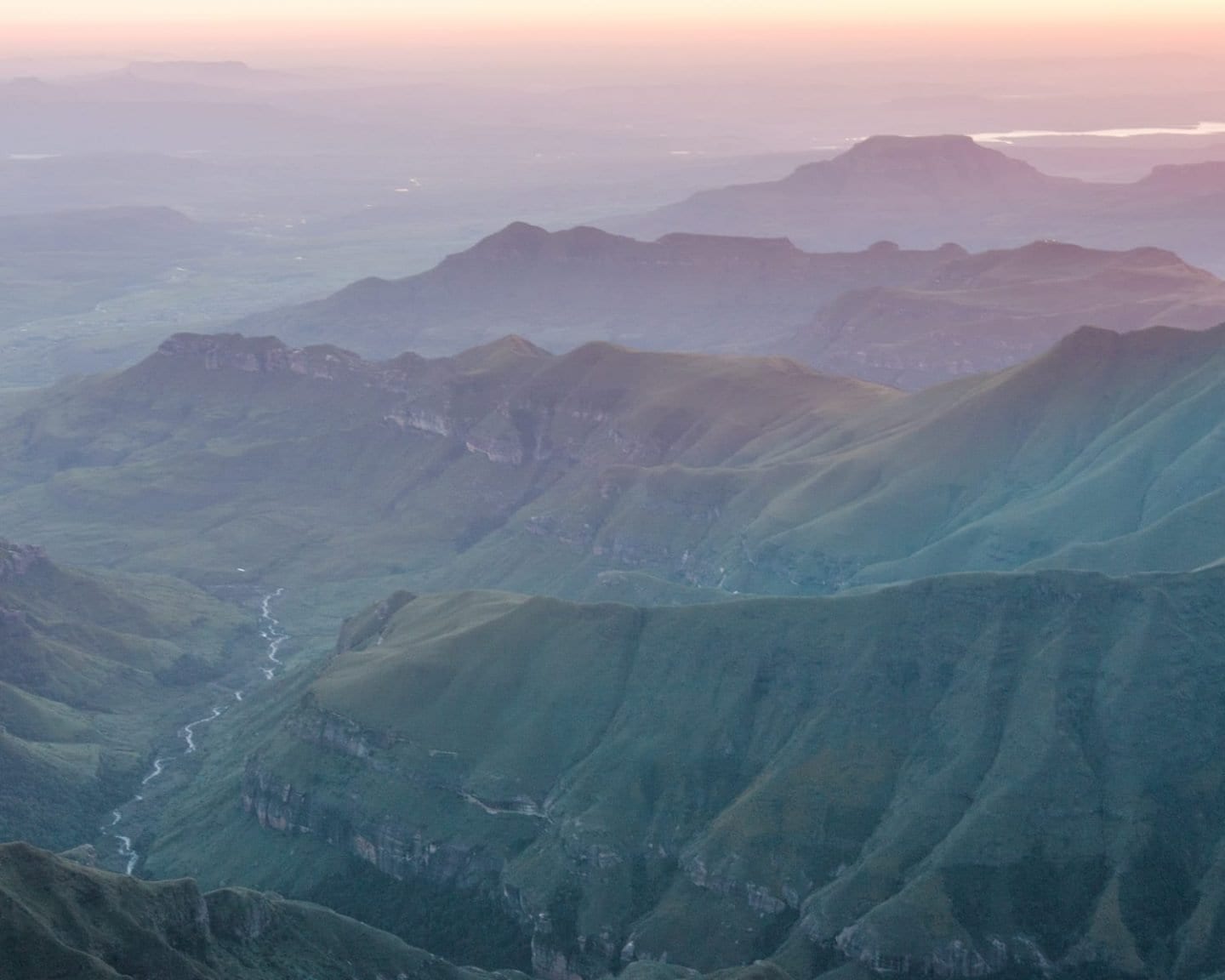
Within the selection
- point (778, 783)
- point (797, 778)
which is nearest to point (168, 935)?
point (778, 783)

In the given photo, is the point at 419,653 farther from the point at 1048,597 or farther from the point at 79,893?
the point at 79,893

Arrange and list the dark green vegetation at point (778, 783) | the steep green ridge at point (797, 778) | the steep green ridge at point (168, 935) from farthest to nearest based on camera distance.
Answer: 1. the dark green vegetation at point (778, 783)
2. the steep green ridge at point (797, 778)
3. the steep green ridge at point (168, 935)

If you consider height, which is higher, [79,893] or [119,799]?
[79,893]

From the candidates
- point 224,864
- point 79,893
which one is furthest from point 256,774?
point 79,893

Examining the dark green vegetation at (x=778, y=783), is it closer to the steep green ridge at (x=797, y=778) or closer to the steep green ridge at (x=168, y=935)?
the steep green ridge at (x=797, y=778)

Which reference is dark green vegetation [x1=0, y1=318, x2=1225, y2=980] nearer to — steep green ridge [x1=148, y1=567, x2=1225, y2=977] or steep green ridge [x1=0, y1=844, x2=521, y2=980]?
steep green ridge [x1=148, y1=567, x2=1225, y2=977]

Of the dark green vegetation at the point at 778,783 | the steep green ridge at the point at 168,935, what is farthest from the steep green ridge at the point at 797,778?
the steep green ridge at the point at 168,935

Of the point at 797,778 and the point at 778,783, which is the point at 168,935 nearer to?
the point at 778,783
